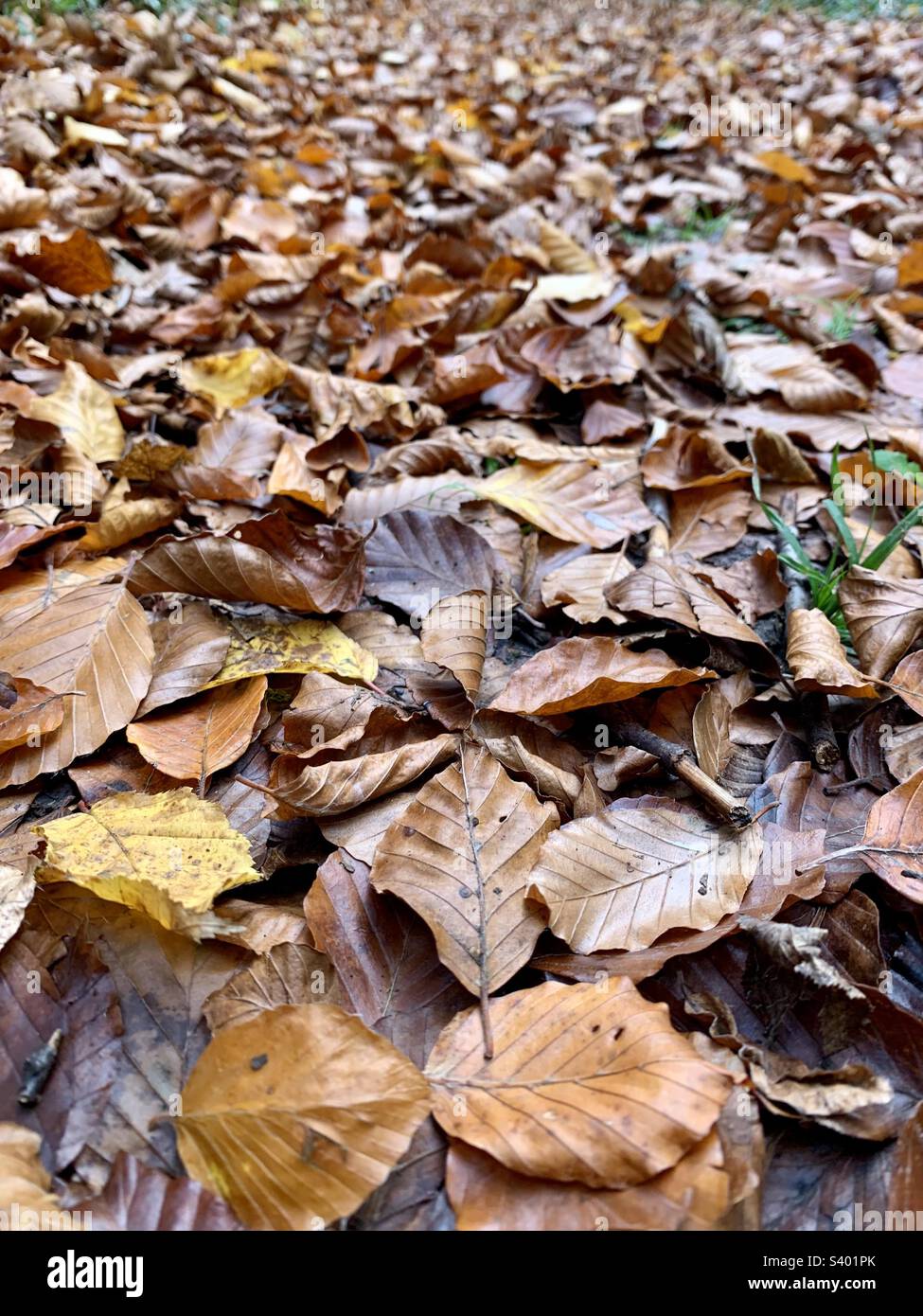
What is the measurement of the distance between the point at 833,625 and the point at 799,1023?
751 mm

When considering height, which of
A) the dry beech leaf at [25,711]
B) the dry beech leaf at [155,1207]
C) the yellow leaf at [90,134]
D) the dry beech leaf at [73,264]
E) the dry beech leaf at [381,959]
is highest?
the yellow leaf at [90,134]

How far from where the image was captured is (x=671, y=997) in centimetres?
106

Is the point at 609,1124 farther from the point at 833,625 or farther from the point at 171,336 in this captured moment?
the point at 171,336

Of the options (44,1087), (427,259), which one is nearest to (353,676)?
(44,1087)

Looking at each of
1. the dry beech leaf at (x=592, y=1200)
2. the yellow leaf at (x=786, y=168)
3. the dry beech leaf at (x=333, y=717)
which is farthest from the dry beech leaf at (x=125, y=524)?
the yellow leaf at (x=786, y=168)

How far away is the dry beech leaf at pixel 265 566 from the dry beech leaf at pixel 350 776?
0.36 metres

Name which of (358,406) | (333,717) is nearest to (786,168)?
(358,406)

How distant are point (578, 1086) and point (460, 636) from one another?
0.73 metres

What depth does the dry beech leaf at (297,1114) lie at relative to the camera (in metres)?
0.85

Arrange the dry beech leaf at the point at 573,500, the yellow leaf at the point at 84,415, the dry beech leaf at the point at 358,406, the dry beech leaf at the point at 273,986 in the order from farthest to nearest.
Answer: the dry beech leaf at the point at 358,406 < the yellow leaf at the point at 84,415 < the dry beech leaf at the point at 573,500 < the dry beech leaf at the point at 273,986

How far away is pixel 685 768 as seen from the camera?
1311mm

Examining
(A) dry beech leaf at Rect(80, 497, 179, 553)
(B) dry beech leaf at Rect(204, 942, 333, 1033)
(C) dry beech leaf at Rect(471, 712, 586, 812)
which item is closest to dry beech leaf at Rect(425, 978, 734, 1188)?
(B) dry beech leaf at Rect(204, 942, 333, 1033)

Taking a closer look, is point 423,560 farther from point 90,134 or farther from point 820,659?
point 90,134

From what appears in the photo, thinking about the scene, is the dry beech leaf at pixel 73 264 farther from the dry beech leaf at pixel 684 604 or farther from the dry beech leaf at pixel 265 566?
the dry beech leaf at pixel 684 604
